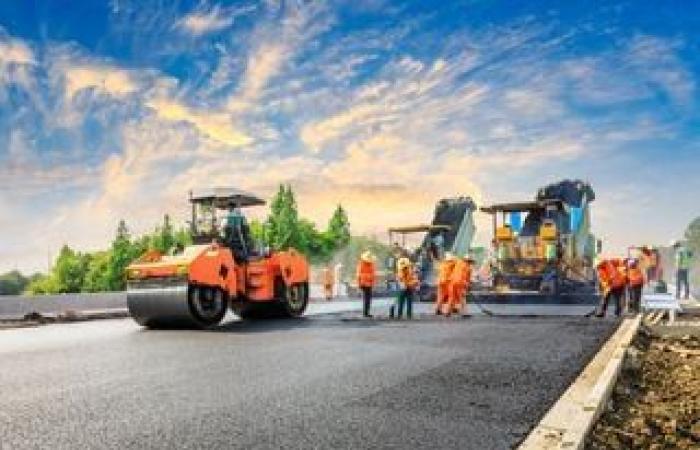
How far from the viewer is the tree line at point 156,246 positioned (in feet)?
209

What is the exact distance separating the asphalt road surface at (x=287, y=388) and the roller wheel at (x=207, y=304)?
1.37 meters

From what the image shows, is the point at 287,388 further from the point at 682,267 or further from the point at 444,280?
the point at 682,267

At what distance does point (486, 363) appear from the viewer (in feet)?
25.9

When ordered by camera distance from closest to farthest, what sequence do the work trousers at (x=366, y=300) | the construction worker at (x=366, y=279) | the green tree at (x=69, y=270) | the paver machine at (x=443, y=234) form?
the work trousers at (x=366, y=300), the construction worker at (x=366, y=279), the paver machine at (x=443, y=234), the green tree at (x=69, y=270)

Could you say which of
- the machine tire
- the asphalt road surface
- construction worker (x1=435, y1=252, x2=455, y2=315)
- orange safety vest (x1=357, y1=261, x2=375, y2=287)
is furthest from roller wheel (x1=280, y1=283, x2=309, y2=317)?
the asphalt road surface

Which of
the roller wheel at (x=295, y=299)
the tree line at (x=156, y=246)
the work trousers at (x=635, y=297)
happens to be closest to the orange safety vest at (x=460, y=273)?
the roller wheel at (x=295, y=299)

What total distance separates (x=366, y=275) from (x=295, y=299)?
1.58 meters

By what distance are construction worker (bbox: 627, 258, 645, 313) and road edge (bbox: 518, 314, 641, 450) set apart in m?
10.3

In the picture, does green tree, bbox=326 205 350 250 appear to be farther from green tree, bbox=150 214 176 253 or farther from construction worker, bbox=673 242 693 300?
construction worker, bbox=673 242 693 300

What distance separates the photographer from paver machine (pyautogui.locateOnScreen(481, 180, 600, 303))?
869 inches

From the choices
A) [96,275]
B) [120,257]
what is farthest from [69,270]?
[120,257]

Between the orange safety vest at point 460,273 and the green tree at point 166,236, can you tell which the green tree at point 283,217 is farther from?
the orange safety vest at point 460,273

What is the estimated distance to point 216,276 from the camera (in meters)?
13.5

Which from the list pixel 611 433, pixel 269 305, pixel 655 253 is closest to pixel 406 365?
pixel 611 433
